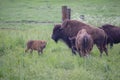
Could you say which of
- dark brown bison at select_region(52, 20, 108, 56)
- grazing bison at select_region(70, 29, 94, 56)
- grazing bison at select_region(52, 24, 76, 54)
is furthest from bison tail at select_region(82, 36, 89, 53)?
grazing bison at select_region(52, 24, 76, 54)

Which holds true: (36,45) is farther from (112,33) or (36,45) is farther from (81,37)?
(112,33)

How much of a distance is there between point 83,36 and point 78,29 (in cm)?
165

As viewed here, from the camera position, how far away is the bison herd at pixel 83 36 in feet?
33.3

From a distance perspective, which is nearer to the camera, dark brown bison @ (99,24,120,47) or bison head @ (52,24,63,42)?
bison head @ (52,24,63,42)

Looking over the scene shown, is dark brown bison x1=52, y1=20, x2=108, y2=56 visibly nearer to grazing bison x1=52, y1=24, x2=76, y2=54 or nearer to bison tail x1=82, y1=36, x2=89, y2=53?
grazing bison x1=52, y1=24, x2=76, y2=54

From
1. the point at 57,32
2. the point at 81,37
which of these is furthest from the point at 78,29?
the point at 81,37

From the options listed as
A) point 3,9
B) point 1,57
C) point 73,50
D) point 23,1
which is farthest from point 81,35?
point 23,1

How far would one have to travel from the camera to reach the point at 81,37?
10070mm

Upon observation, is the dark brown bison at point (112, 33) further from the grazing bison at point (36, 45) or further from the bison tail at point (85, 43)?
the grazing bison at point (36, 45)

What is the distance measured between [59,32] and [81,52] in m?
2.28

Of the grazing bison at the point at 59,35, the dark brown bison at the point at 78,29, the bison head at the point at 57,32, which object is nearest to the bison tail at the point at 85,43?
the dark brown bison at the point at 78,29

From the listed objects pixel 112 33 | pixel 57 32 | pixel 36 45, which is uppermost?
pixel 57 32

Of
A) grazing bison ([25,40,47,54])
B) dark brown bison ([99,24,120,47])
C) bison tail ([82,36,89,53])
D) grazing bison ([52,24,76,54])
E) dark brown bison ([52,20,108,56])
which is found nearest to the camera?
bison tail ([82,36,89,53])

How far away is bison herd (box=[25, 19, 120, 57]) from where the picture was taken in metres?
10.2
